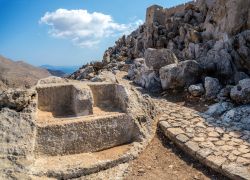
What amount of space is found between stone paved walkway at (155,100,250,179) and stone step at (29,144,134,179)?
1664mm

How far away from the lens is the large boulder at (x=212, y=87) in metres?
11.5

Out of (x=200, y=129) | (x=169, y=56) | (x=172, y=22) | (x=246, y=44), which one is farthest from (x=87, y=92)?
(x=172, y=22)

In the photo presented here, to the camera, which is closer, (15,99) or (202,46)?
(15,99)


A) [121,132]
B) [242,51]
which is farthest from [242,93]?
[121,132]

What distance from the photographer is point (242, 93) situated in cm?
1017

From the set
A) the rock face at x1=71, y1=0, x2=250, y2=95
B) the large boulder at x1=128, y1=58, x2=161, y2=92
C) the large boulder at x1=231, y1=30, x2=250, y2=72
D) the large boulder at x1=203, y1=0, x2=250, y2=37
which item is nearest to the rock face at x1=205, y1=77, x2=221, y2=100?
the rock face at x1=71, y1=0, x2=250, y2=95

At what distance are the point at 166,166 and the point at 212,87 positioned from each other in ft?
17.8

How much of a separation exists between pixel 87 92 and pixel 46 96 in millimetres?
1170

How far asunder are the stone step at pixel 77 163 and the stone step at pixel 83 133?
0.19 meters

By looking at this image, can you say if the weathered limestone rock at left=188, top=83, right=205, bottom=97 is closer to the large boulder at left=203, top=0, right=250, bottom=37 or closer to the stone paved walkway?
the stone paved walkway

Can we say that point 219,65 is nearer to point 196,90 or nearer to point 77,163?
point 196,90

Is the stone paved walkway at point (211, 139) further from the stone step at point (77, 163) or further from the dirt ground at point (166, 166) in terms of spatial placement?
the stone step at point (77, 163)

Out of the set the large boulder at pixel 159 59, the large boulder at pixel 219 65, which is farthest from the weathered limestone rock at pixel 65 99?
the large boulder at pixel 159 59

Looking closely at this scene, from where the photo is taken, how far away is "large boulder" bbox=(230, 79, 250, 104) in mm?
10062
